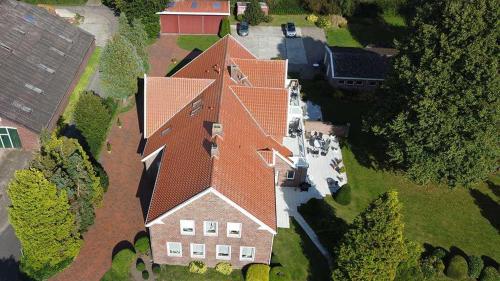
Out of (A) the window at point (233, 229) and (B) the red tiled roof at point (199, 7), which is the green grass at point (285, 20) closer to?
(B) the red tiled roof at point (199, 7)

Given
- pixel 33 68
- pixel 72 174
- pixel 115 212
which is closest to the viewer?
pixel 72 174

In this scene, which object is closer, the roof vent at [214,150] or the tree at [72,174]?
the tree at [72,174]

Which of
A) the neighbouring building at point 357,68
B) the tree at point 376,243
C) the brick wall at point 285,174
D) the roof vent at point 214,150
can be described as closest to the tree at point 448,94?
the brick wall at point 285,174

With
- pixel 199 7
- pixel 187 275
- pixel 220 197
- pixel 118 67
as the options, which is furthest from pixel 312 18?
pixel 187 275

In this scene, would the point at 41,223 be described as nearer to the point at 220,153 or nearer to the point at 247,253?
the point at 220,153

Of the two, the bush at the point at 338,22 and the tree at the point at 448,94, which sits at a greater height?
the tree at the point at 448,94

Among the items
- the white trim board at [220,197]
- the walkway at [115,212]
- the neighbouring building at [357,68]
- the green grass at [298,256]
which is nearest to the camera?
the white trim board at [220,197]

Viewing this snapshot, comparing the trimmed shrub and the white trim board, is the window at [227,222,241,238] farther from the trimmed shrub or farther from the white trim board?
the trimmed shrub
